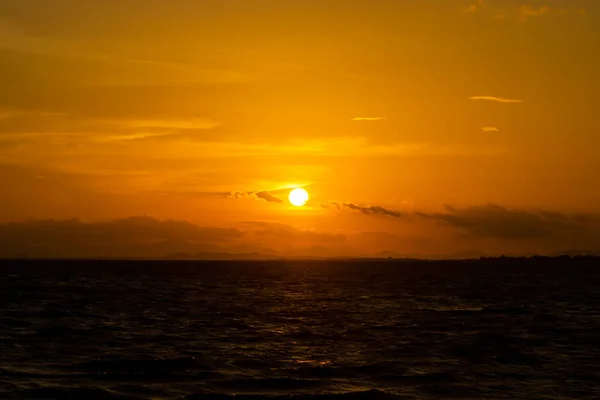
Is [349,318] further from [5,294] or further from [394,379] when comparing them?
[5,294]

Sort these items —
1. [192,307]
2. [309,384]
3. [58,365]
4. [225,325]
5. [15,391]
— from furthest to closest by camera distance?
[192,307] → [225,325] → [58,365] → [309,384] → [15,391]

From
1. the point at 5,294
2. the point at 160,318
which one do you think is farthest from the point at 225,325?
the point at 5,294

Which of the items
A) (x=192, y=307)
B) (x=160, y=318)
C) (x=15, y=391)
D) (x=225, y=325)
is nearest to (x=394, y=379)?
(x=15, y=391)

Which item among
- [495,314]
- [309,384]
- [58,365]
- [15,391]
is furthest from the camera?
[495,314]

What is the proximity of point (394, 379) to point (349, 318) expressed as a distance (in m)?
24.4

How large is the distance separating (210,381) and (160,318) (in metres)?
24.8

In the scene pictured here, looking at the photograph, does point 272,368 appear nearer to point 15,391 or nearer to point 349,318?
point 15,391

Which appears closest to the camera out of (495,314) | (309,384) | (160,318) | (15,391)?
(15,391)

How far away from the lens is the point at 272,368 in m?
33.3

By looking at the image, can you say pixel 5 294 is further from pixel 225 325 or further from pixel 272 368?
pixel 272 368

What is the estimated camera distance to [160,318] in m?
54.1

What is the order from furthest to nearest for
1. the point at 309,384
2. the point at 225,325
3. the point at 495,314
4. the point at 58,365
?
the point at 495,314
the point at 225,325
the point at 58,365
the point at 309,384

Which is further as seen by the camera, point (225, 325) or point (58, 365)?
point (225, 325)

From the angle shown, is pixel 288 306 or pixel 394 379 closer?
pixel 394 379
